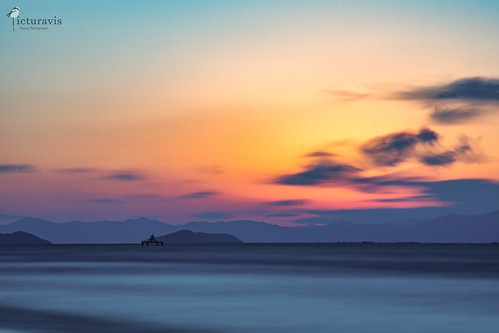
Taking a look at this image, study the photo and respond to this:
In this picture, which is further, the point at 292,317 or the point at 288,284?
the point at 288,284

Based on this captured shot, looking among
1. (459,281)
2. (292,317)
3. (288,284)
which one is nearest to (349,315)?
(292,317)

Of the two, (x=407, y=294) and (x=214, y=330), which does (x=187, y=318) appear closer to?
(x=214, y=330)

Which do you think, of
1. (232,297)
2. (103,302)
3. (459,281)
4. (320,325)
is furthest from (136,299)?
(459,281)

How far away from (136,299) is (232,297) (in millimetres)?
6250

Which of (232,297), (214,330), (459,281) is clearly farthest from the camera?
(459,281)

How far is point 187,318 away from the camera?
37.4 m

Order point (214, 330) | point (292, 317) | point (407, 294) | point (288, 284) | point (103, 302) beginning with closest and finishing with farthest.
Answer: point (214, 330) → point (292, 317) → point (103, 302) → point (407, 294) → point (288, 284)

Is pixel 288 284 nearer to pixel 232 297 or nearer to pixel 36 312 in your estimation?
pixel 232 297

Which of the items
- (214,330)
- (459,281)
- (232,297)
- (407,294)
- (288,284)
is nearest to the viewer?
(214,330)

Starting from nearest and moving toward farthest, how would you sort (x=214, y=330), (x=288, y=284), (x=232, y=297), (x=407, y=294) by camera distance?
(x=214, y=330)
(x=232, y=297)
(x=407, y=294)
(x=288, y=284)

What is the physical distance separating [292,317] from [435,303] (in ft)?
41.1

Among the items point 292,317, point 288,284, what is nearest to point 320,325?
point 292,317

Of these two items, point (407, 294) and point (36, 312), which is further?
point (407, 294)

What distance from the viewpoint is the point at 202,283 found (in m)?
64.8
